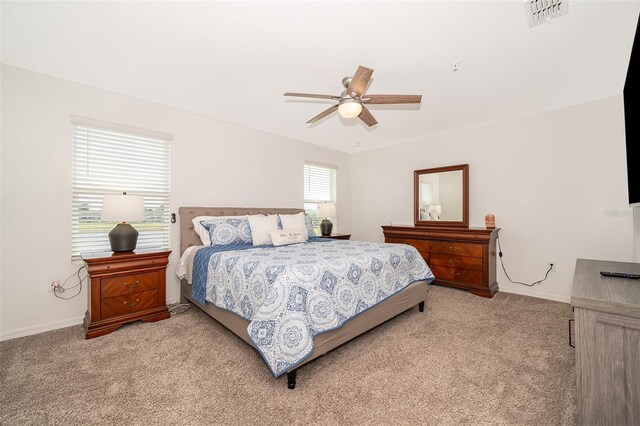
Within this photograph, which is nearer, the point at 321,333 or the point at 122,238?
the point at 321,333

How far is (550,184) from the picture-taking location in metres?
3.42

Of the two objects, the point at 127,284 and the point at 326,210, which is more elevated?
the point at 326,210

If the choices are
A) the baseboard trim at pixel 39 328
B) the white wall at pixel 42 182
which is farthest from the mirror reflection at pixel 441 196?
the baseboard trim at pixel 39 328

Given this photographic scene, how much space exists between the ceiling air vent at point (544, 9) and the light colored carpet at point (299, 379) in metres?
2.42

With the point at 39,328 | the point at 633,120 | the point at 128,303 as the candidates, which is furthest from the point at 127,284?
the point at 633,120

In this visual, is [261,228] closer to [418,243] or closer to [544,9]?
[418,243]

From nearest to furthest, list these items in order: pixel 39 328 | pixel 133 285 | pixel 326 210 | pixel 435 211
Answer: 1. pixel 39 328
2. pixel 133 285
3. pixel 435 211
4. pixel 326 210

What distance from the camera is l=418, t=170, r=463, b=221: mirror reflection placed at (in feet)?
13.8

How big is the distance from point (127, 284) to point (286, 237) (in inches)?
65.7

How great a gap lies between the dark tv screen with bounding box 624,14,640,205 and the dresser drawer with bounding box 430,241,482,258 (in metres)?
1.89

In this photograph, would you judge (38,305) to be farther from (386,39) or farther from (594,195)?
(594,195)

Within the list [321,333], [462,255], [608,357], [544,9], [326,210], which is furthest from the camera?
[326,210]

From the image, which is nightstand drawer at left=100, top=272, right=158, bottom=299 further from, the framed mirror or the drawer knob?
the framed mirror

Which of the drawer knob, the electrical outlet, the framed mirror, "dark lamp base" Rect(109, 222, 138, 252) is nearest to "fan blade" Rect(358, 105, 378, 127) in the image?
the framed mirror
